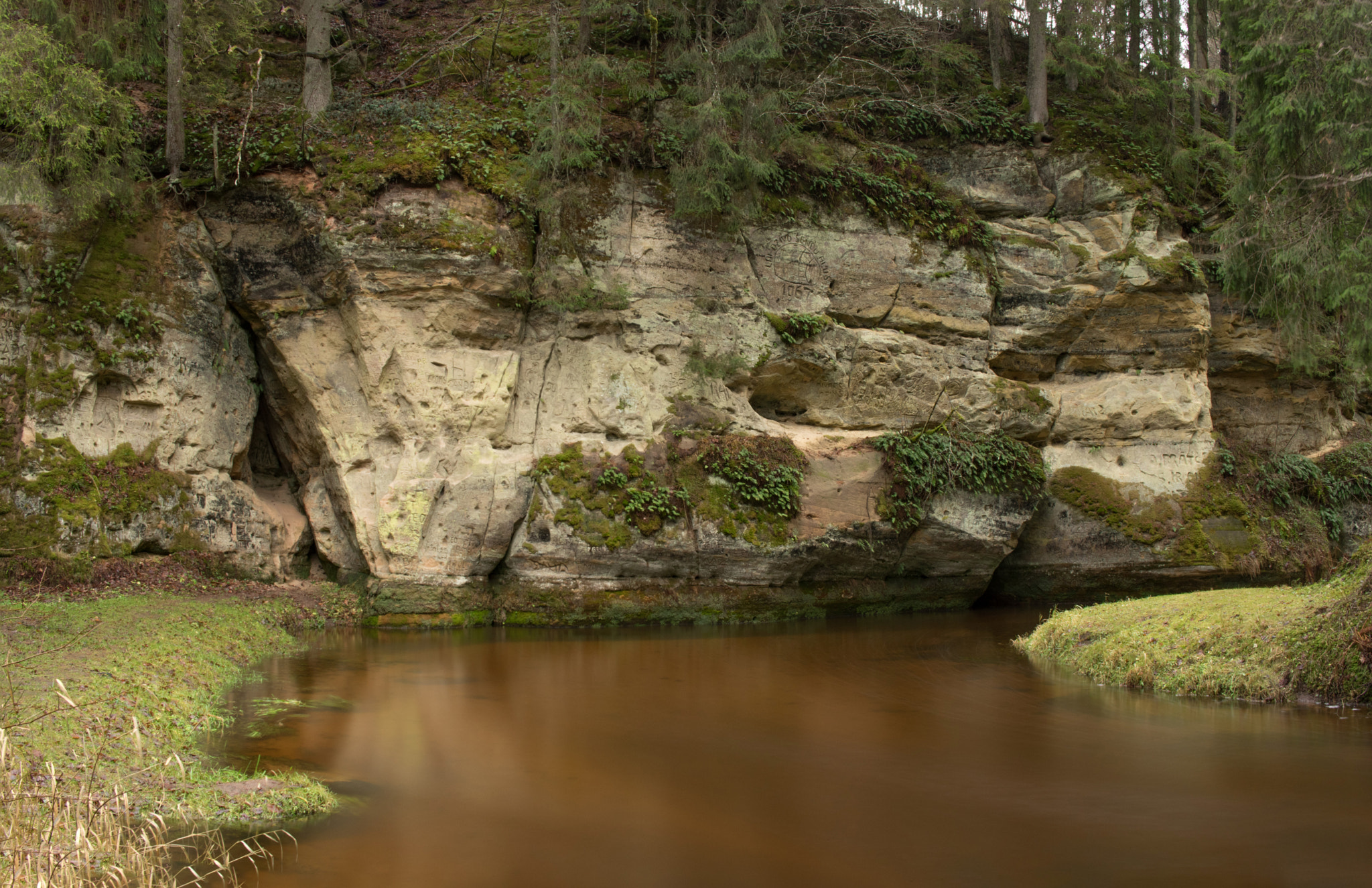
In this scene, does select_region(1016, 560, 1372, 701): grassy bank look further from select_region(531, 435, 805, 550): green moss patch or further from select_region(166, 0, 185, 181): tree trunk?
select_region(166, 0, 185, 181): tree trunk

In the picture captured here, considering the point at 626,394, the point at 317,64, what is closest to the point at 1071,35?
the point at 626,394

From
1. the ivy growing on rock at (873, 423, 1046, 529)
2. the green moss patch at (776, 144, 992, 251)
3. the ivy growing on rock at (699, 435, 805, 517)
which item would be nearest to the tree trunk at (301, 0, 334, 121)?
the green moss patch at (776, 144, 992, 251)

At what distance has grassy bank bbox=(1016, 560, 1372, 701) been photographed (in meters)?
8.11

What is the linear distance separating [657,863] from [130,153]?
15.0m

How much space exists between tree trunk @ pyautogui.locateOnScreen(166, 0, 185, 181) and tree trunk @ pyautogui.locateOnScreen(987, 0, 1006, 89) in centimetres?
1756

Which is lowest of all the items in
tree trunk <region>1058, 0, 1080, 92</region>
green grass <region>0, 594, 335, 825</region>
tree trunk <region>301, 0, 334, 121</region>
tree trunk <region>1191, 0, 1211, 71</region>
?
green grass <region>0, 594, 335, 825</region>

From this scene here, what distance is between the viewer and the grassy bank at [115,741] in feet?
13.7

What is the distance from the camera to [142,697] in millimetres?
7270

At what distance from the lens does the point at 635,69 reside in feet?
55.2

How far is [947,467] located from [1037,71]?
1013cm

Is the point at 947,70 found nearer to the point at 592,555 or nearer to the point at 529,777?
the point at 592,555

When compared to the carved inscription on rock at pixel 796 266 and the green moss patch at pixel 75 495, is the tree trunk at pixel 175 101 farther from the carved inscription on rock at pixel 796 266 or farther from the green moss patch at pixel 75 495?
the carved inscription on rock at pixel 796 266

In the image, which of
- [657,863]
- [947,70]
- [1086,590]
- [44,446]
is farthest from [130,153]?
[1086,590]

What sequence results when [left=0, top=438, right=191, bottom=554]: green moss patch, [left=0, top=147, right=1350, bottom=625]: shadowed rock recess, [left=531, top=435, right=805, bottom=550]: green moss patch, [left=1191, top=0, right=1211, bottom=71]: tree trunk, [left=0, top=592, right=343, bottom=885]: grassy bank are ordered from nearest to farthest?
[left=0, top=592, right=343, bottom=885]: grassy bank < [left=0, top=438, right=191, bottom=554]: green moss patch < [left=0, top=147, right=1350, bottom=625]: shadowed rock recess < [left=531, top=435, right=805, bottom=550]: green moss patch < [left=1191, top=0, right=1211, bottom=71]: tree trunk
